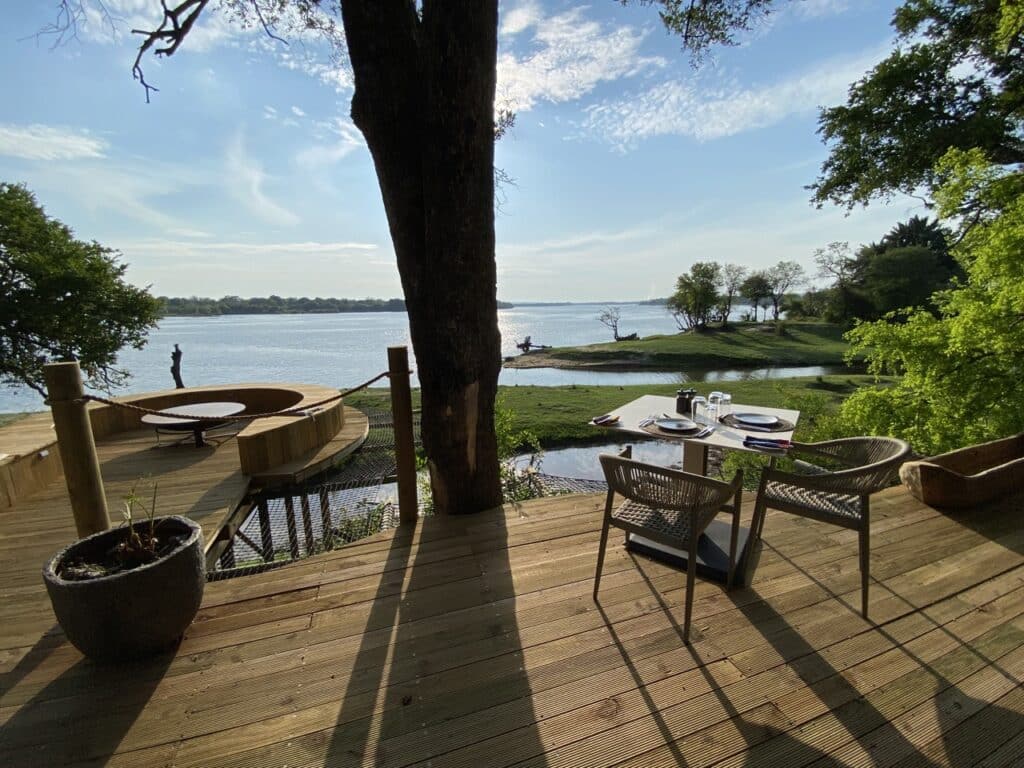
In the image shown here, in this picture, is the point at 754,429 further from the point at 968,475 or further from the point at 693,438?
the point at 968,475

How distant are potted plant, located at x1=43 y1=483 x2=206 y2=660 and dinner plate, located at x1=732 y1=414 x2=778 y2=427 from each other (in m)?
3.14

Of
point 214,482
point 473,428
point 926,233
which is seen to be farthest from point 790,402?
point 926,233

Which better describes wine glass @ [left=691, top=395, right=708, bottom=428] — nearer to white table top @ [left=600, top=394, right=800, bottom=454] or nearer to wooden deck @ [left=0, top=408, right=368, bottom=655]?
white table top @ [left=600, top=394, right=800, bottom=454]

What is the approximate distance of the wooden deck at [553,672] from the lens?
1.41 metres

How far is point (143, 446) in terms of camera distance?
18.1 feet

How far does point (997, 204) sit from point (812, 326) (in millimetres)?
37645

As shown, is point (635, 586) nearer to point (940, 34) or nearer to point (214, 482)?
point (214, 482)

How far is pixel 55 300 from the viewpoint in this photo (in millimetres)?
11352

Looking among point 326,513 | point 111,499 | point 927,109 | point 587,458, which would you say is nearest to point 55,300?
point 111,499

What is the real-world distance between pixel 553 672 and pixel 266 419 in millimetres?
4703

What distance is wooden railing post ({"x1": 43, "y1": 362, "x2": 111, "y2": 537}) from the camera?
196cm

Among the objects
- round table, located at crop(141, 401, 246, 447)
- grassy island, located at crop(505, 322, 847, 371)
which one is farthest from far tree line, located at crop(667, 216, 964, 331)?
round table, located at crop(141, 401, 246, 447)

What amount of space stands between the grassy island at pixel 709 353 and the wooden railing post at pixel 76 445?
25575 millimetres

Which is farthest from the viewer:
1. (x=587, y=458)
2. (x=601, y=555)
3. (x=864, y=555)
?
(x=587, y=458)
